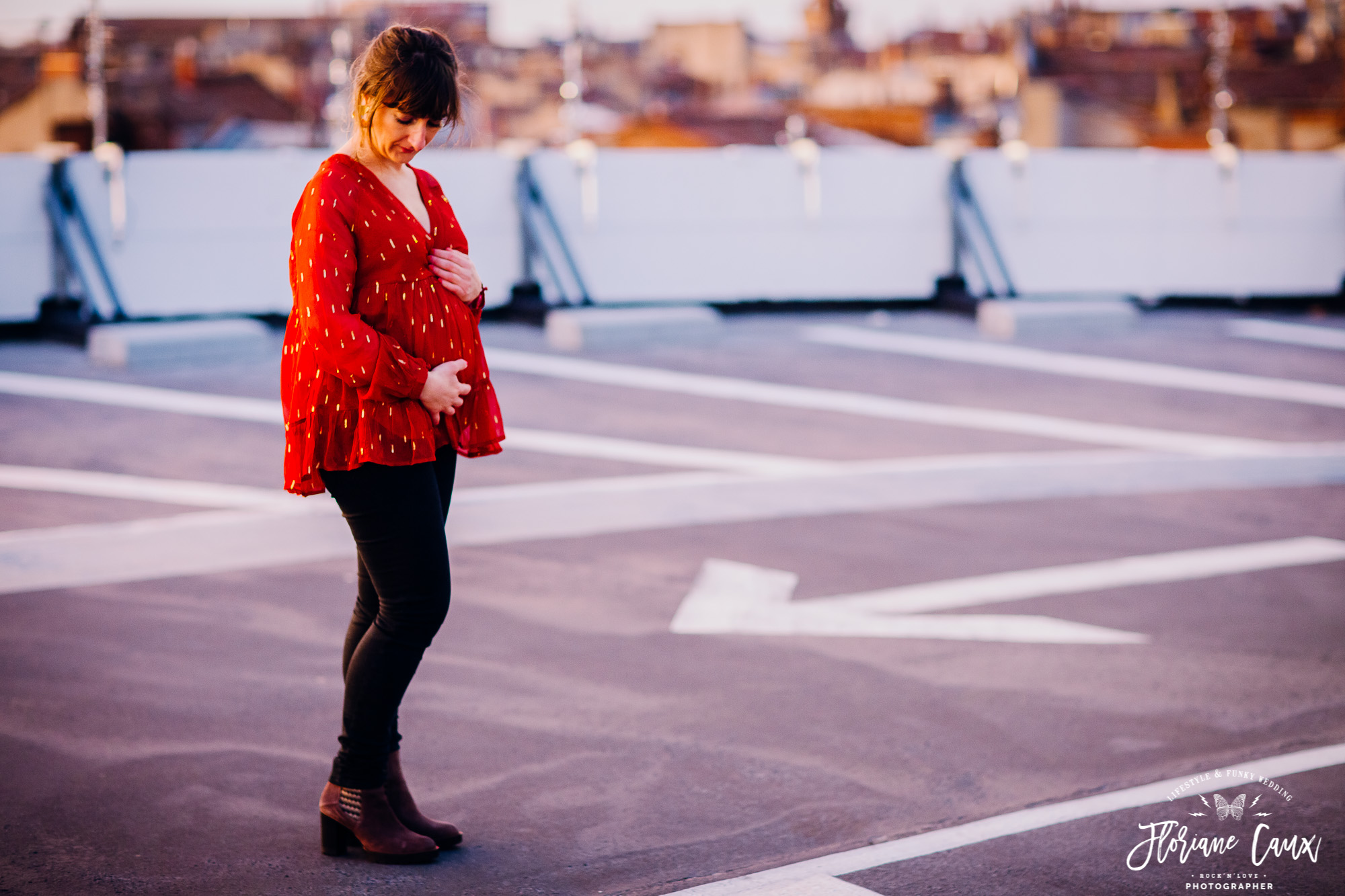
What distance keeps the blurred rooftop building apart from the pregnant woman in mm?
20787

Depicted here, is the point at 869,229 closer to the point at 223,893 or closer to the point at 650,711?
the point at 650,711

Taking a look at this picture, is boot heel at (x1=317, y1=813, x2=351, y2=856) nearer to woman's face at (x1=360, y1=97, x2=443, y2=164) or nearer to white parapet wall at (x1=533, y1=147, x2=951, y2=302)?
woman's face at (x1=360, y1=97, x2=443, y2=164)

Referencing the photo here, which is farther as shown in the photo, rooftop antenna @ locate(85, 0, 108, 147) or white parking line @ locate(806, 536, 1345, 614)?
rooftop antenna @ locate(85, 0, 108, 147)

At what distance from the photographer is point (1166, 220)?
46.2 feet

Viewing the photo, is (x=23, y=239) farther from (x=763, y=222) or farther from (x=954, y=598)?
(x=954, y=598)

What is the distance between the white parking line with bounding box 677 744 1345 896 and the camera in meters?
3.22

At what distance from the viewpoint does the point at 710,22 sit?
69625 millimetres

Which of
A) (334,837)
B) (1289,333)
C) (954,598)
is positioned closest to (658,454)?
(954,598)

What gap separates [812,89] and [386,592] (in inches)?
2473

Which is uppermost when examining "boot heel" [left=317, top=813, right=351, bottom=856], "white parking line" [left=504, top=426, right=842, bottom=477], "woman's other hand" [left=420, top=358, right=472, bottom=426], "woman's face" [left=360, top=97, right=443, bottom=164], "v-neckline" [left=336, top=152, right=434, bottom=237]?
"woman's face" [left=360, top=97, right=443, bottom=164]

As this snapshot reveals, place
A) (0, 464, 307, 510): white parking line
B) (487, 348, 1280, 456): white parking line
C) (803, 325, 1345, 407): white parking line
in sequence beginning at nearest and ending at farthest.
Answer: (0, 464, 307, 510): white parking line < (487, 348, 1280, 456): white parking line < (803, 325, 1345, 407): white parking line

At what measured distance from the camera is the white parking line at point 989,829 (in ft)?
10.6

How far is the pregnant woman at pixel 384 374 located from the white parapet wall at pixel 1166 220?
443 inches

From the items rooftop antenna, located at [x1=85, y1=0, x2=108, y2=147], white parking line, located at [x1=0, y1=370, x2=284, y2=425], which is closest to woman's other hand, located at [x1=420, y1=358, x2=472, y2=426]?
white parking line, located at [x1=0, y1=370, x2=284, y2=425]
